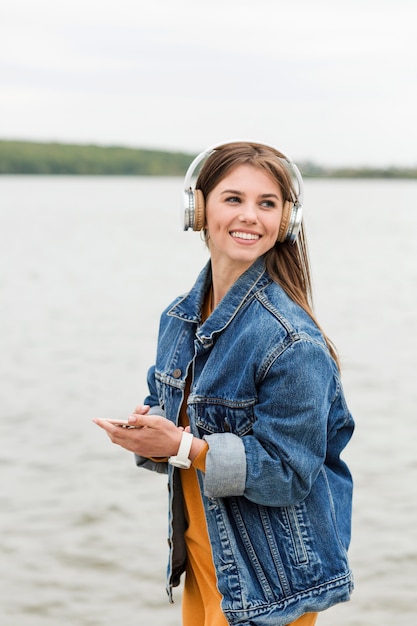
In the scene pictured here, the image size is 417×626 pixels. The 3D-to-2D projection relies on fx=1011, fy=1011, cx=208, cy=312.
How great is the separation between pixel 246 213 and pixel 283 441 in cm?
60

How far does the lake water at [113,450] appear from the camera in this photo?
511 cm

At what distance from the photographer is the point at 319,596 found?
2506 millimetres

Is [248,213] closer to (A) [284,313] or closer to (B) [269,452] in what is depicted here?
(A) [284,313]

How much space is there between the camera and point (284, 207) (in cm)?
266

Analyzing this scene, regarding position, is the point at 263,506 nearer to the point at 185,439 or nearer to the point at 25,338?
the point at 185,439

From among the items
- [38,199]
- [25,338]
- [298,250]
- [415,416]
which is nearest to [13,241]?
[25,338]

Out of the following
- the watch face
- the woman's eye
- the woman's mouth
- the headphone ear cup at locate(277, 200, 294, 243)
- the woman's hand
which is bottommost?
the watch face

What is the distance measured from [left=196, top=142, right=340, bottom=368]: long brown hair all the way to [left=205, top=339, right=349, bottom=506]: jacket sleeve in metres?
0.20

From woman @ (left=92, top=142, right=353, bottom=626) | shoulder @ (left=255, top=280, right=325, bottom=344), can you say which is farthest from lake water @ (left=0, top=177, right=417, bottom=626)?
shoulder @ (left=255, top=280, right=325, bottom=344)

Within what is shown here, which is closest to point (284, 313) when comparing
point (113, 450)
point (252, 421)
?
point (252, 421)

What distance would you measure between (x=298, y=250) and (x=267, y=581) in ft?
2.82

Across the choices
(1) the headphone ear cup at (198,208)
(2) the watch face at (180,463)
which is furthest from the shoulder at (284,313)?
(2) the watch face at (180,463)

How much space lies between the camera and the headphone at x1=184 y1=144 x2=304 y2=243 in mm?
2654

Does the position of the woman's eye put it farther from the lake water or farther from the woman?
the lake water
